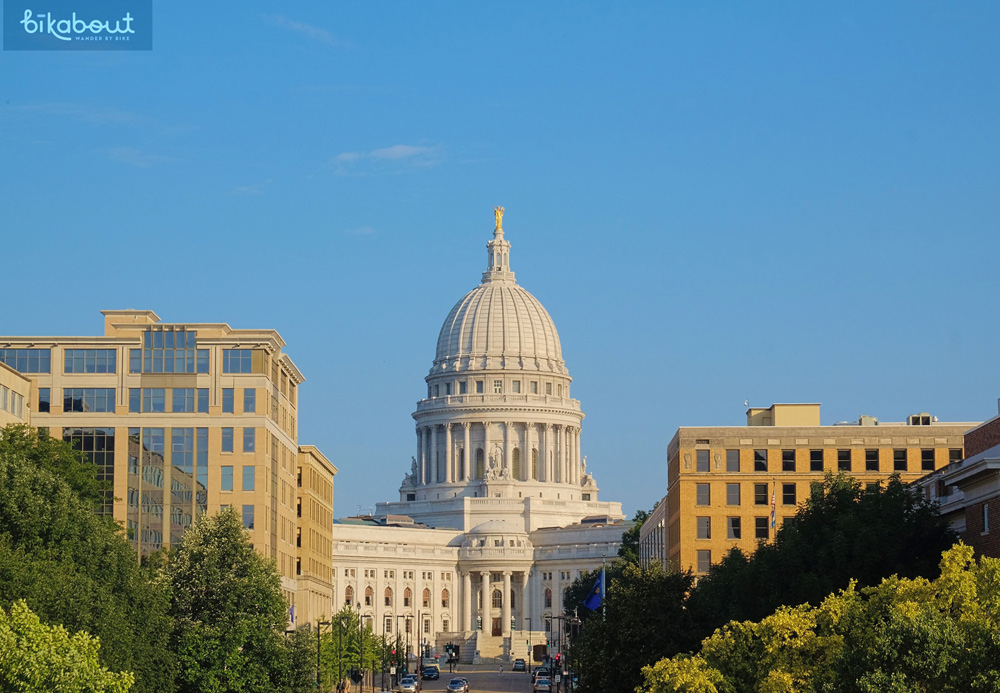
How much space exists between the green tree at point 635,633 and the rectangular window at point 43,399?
46.5 m

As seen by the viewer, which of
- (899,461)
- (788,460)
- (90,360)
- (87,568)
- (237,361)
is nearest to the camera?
(87,568)

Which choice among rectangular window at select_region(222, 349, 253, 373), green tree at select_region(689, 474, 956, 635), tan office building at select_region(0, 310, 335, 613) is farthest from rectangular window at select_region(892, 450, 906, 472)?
rectangular window at select_region(222, 349, 253, 373)

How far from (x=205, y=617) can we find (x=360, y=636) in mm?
62657

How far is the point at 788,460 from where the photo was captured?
5034 inches

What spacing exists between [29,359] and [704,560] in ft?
153

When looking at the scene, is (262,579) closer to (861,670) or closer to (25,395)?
(25,395)

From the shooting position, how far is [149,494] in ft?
404

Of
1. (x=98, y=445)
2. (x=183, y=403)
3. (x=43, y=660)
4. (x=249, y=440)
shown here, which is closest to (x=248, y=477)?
(x=249, y=440)

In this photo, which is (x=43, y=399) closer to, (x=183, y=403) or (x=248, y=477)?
(x=183, y=403)

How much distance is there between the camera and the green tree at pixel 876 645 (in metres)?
51.5

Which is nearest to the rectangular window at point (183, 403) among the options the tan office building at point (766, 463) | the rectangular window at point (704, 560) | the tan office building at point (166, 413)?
the tan office building at point (166, 413)

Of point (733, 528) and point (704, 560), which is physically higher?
point (733, 528)

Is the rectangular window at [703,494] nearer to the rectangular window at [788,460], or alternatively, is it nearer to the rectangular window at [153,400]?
the rectangular window at [788,460]

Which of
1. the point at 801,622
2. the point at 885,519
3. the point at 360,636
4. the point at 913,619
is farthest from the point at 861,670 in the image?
the point at 360,636
